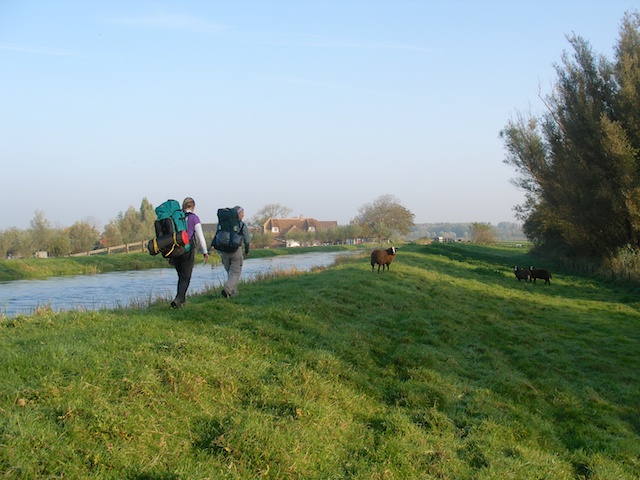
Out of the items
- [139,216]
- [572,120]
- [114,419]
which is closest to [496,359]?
[114,419]

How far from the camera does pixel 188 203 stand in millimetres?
9539

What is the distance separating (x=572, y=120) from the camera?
2630 cm

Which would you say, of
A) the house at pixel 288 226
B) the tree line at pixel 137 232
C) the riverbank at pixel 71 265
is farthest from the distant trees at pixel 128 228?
the house at pixel 288 226

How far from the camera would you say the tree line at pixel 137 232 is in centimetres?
4719

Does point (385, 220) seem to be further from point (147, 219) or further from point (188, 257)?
point (188, 257)

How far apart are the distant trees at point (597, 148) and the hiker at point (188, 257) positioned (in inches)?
814

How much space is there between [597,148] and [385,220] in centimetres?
7917

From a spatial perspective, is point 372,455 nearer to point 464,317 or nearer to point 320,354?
point 320,354

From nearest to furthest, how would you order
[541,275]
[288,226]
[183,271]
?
1. [183,271]
2. [541,275]
3. [288,226]

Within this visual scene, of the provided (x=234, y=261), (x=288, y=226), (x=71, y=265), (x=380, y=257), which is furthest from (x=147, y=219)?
(x=234, y=261)

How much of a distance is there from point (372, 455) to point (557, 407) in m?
3.61

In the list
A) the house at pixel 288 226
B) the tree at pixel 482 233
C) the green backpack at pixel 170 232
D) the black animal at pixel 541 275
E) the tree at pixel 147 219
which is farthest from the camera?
the house at pixel 288 226

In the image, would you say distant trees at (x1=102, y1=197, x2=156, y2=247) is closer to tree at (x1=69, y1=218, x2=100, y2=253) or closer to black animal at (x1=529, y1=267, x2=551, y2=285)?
tree at (x1=69, y1=218, x2=100, y2=253)

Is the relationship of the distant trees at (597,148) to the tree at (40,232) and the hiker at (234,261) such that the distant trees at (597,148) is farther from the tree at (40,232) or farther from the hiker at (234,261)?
the tree at (40,232)
